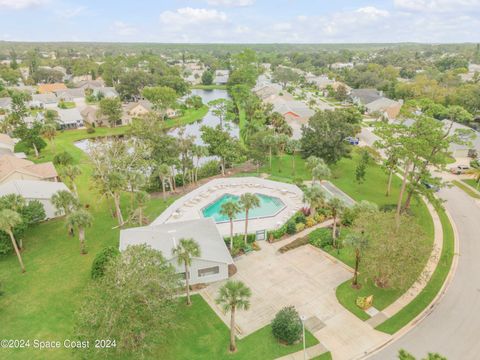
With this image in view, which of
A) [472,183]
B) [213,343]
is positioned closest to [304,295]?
[213,343]

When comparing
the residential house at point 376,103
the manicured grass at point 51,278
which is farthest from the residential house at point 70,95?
the residential house at point 376,103

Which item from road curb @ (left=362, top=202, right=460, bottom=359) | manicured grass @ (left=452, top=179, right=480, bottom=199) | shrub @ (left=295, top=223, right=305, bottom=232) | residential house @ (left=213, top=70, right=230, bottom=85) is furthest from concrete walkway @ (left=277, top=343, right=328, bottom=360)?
residential house @ (left=213, top=70, right=230, bottom=85)

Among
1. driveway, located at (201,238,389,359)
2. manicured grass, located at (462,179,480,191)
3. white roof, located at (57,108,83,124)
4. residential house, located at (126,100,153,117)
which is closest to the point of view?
driveway, located at (201,238,389,359)

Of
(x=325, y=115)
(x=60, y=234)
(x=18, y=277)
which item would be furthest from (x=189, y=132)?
(x=18, y=277)

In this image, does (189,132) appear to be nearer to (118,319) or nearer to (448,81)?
(118,319)

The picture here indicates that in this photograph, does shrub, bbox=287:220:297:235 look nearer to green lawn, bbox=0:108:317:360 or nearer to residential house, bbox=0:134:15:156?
green lawn, bbox=0:108:317:360

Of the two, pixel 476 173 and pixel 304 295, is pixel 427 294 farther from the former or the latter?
pixel 476 173
